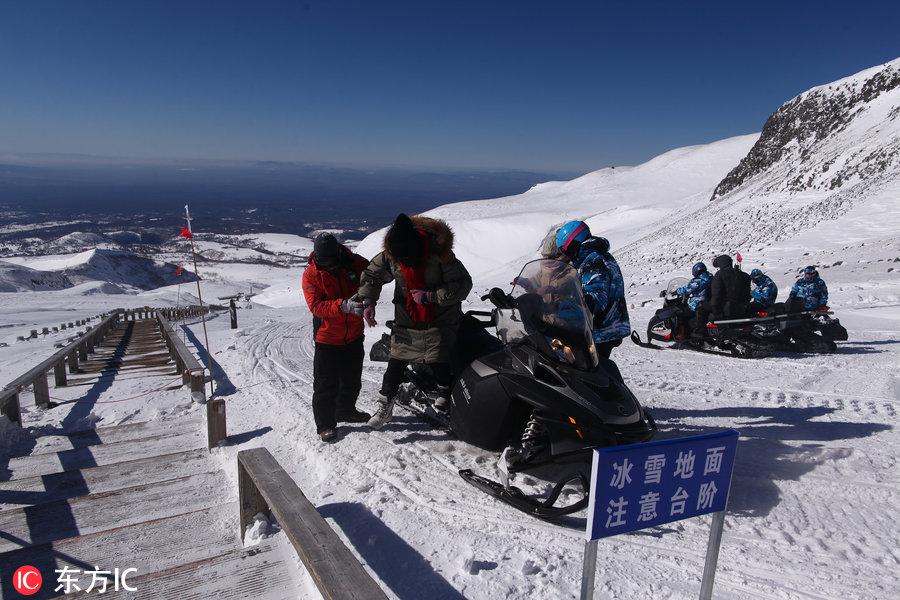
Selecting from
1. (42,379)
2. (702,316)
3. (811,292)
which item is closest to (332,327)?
(42,379)

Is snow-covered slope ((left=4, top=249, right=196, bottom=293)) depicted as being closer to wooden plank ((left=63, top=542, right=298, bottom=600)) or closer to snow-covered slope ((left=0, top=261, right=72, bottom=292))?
snow-covered slope ((left=0, top=261, right=72, bottom=292))

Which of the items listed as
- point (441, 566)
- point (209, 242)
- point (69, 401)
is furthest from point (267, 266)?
point (441, 566)

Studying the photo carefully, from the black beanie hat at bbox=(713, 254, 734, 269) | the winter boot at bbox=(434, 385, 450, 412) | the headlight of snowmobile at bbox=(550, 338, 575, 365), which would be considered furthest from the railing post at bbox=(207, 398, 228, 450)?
the black beanie hat at bbox=(713, 254, 734, 269)

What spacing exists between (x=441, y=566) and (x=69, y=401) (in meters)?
5.84

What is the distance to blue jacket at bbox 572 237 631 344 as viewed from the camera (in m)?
3.81

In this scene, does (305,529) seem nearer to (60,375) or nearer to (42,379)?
(42,379)

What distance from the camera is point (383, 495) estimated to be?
11.1 ft

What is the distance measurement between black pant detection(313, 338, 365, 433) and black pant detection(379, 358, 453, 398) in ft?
1.29

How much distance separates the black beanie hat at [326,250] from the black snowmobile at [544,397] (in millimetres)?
1364

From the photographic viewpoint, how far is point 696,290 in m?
9.02

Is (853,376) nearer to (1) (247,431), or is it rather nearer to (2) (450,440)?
(2) (450,440)

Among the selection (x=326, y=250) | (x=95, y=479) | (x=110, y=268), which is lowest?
(x=110, y=268)

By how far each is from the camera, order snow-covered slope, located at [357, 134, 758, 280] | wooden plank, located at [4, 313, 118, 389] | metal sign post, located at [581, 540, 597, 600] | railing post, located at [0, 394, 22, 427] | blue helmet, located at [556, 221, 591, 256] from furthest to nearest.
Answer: snow-covered slope, located at [357, 134, 758, 280], wooden plank, located at [4, 313, 118, 389], railing post, located at [0, 394, 22, 427], blue helmet, located at [556, 221, 591, 256], metal sign post, located at [581, 540, 597, 600]

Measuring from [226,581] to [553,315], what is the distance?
223 cm
